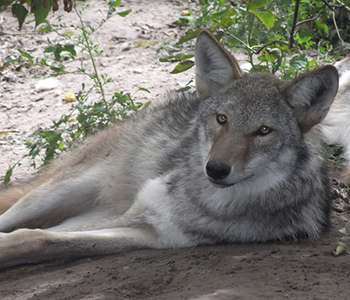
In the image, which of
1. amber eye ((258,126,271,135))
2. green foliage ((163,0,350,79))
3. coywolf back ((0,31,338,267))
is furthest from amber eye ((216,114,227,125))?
green foliage ((163,0,350,79))

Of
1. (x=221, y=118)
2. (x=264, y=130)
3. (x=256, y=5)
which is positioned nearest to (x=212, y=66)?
(x=221, y=118)

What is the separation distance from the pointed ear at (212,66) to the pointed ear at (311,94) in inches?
15.1

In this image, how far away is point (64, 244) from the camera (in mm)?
3355

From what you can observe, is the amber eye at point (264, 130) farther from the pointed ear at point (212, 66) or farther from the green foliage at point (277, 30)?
the green foliage at point (277, 30)

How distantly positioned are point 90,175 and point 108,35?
13.7ft

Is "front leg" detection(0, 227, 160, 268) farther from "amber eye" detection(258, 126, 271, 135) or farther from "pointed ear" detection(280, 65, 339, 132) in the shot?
"pointed ear" detection(280, 65, 339, 132)

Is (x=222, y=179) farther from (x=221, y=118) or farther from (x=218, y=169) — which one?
(x=221, y=118)

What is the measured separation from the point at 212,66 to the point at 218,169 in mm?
837

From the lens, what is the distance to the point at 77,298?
285 centimetres

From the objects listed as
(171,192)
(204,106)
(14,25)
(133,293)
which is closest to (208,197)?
(171,192)

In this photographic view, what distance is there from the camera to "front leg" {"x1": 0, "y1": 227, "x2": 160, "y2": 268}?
3322 mm

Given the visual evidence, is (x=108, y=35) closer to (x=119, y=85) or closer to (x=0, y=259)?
(x=119, y=85)

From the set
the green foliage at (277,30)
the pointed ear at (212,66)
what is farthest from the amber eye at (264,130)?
the green foliage at (277,30)

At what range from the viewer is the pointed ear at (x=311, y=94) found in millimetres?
2961
